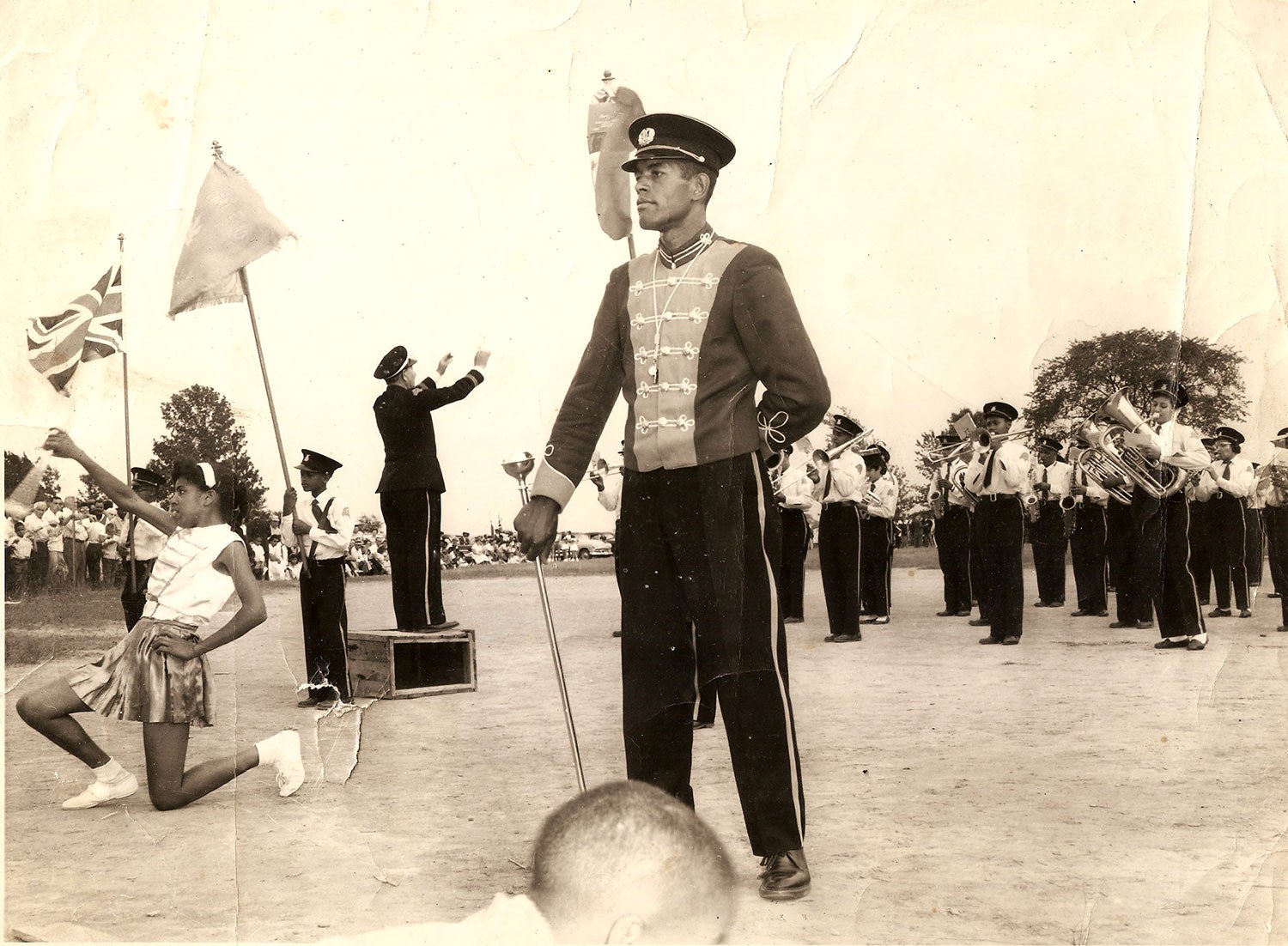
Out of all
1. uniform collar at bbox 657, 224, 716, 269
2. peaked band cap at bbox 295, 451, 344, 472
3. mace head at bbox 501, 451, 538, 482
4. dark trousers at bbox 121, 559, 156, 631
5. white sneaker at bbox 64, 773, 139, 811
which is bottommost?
white sneaker at bbox 64, 773, 139, 811

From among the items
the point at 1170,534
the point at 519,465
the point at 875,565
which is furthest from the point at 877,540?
the point at 519,465

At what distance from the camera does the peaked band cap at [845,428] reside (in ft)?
28.4

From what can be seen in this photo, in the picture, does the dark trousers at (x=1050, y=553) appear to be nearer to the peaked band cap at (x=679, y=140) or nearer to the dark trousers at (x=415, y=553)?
the dark trousers at (x=415, y=553)

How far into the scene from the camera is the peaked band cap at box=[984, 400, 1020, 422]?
675cm

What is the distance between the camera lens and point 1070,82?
4.87 meters

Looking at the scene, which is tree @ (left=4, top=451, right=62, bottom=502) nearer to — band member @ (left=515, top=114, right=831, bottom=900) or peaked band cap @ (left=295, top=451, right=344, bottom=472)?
peaked band cap @ (left=295, top=451, right=344, bottom=472)

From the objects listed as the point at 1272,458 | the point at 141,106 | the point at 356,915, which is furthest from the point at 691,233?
the point at 1272,458

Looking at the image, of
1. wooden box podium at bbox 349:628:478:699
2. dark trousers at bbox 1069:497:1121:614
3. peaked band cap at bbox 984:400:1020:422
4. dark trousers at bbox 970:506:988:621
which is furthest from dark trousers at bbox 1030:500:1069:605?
wooden box podium at bbox 349:628:478:699

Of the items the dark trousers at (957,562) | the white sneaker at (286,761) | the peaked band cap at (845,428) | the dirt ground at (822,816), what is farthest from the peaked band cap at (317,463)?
the dark trousers at (957,562)

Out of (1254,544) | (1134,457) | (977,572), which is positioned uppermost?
(1134,457)

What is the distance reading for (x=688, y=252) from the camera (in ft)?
11.6

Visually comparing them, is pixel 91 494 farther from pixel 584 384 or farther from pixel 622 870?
pixel 622 870

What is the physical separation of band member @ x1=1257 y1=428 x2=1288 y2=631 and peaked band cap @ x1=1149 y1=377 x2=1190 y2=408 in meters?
3.80

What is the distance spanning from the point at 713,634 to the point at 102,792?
2.22 m
